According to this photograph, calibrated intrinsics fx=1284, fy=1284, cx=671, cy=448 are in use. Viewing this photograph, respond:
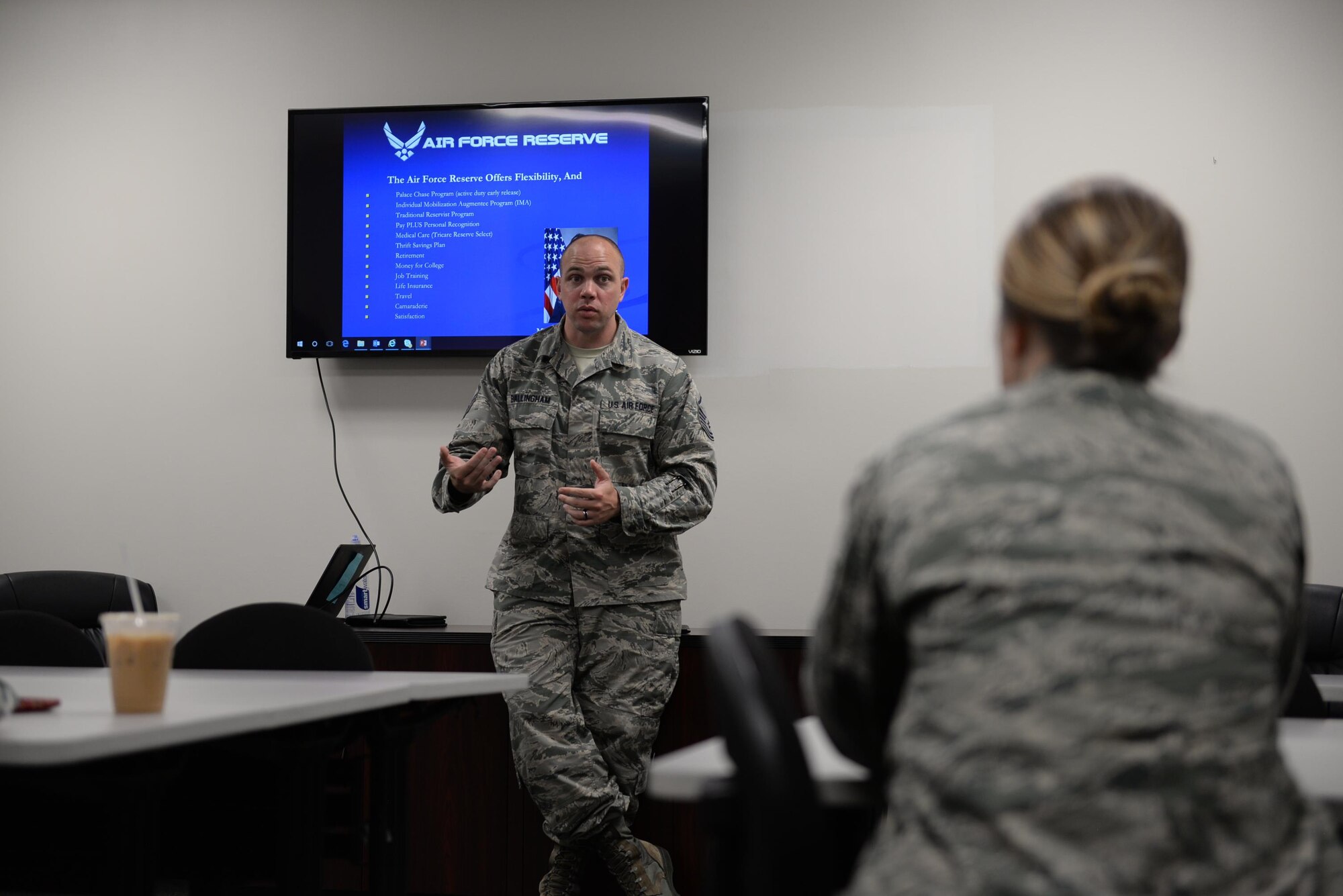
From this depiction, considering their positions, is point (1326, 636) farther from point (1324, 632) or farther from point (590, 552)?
point (590, 552)

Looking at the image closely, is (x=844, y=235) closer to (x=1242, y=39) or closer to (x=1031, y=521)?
(x=1242, y=39)

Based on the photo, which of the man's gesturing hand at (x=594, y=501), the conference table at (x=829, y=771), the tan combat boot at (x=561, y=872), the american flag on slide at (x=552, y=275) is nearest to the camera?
the conference table at (x=829, y=771)

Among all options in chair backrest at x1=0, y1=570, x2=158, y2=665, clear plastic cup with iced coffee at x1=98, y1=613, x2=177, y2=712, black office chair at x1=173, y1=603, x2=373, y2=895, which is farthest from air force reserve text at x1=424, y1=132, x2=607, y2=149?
clear plastic cup with iced coffee at x1=98, y1=613, x2=177, y2=712

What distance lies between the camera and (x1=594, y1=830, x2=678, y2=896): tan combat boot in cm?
318

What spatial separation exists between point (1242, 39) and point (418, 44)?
2537mm

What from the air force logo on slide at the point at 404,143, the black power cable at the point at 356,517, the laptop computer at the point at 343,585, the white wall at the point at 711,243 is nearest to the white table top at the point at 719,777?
the laptop computer at the point at 343,585

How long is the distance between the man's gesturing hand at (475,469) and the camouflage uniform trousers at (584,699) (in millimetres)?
348

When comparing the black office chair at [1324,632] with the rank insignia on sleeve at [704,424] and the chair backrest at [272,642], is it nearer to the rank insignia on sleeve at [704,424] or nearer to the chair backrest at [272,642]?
the rank insignia on sleeve at [704,424]

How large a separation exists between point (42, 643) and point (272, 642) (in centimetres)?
46

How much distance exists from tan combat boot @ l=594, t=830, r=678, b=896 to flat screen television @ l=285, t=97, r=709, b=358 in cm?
143

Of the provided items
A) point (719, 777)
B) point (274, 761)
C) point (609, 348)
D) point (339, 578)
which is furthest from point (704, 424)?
point (719, 777)

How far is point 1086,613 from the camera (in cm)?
100

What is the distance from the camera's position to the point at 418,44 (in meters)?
4.16

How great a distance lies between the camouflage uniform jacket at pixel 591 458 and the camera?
10.5 ft
